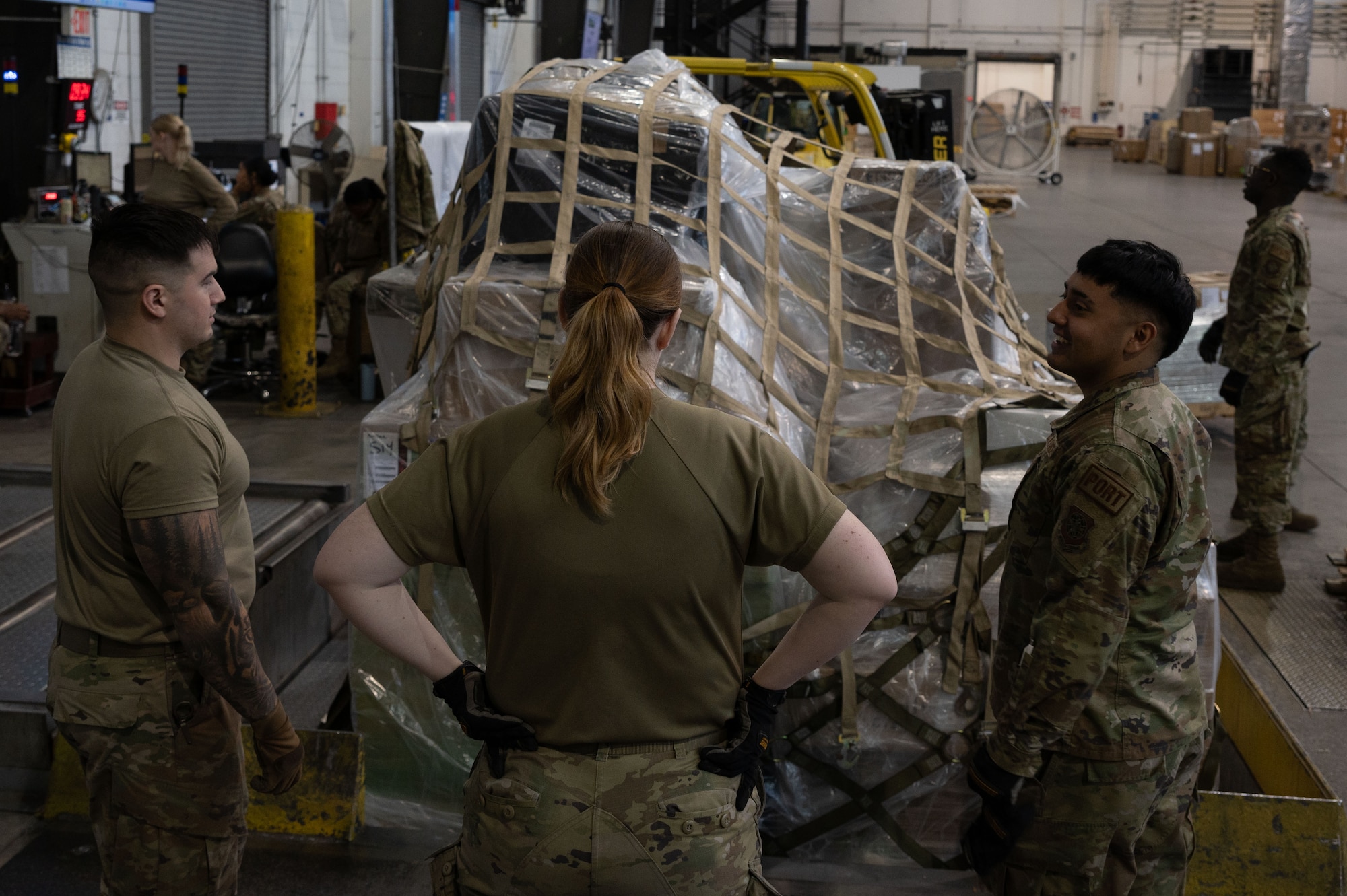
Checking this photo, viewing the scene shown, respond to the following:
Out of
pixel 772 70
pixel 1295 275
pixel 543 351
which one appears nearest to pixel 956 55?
pixel 772 70

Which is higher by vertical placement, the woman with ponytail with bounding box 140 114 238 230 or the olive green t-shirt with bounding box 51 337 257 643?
the woman with ponytail with bounding box 140 114 238 230

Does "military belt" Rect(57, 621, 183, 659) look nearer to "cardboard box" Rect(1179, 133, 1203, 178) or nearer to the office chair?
→ the office chair

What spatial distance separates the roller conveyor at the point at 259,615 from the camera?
3.93 meters

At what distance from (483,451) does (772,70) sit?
870cm

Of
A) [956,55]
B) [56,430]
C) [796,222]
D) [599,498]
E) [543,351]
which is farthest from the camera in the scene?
[956,55]

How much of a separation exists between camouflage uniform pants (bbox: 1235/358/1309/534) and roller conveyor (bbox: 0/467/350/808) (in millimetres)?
4273

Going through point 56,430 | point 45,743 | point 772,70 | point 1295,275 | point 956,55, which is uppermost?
point 956,55

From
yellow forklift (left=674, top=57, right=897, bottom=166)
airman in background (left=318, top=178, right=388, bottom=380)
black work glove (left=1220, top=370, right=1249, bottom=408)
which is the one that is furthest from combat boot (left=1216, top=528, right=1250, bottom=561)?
airman in background (left=318, top=178, right=388, bottom=380)

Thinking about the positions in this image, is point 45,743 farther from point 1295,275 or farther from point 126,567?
point 1295,275

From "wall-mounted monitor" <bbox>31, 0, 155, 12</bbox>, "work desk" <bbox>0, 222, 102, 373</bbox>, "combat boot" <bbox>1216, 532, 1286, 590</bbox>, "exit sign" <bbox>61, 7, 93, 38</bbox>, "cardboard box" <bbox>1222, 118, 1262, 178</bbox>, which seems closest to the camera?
"combat boot" <bbox>1216, 532, 1286, 590</bbox>

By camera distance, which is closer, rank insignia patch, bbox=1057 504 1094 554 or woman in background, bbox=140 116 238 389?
rank insignia patch, bbox=1057 504 1094 554

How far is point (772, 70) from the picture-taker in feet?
32.7

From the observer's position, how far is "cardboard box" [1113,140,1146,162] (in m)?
35.8

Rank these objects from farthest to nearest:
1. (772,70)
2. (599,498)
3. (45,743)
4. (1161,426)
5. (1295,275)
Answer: (772,70) < (1295,275) < (45,743) < (1161,426) < (599,498)
